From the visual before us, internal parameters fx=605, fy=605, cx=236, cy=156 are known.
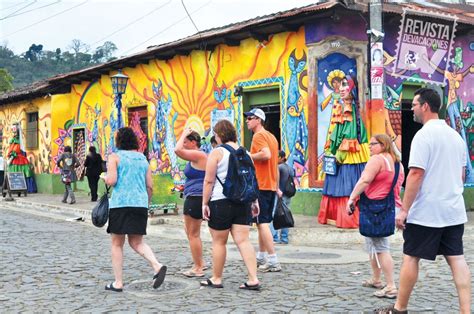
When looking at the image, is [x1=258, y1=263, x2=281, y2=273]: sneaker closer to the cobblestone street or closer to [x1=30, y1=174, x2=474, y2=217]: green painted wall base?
the cobblestone street

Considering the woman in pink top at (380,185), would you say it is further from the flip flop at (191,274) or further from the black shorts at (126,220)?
the black shorts at (126,220)

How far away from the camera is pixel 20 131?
24062 millimetres

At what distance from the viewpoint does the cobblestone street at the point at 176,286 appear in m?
5.82

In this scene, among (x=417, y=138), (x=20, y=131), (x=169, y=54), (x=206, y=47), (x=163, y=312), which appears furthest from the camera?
(x=20, y=131)

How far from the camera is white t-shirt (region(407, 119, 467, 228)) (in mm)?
4828

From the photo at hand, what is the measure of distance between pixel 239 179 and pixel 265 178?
113 centimetres

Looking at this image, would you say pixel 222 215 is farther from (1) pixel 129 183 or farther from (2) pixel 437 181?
(2) pixel 437 181

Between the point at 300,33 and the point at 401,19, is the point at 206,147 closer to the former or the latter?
the point at 300,33

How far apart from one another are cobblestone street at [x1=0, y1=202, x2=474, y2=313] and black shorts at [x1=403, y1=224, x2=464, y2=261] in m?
0.98

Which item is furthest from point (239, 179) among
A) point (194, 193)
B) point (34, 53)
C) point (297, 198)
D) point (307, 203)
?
point (34, 53)

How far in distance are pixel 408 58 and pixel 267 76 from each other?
3001 millimetres

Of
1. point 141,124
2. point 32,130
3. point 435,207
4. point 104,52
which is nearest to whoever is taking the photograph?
point 435,207

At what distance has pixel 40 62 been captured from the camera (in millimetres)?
60781

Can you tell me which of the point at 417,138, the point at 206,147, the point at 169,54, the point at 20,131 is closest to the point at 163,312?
the point at 417,138
